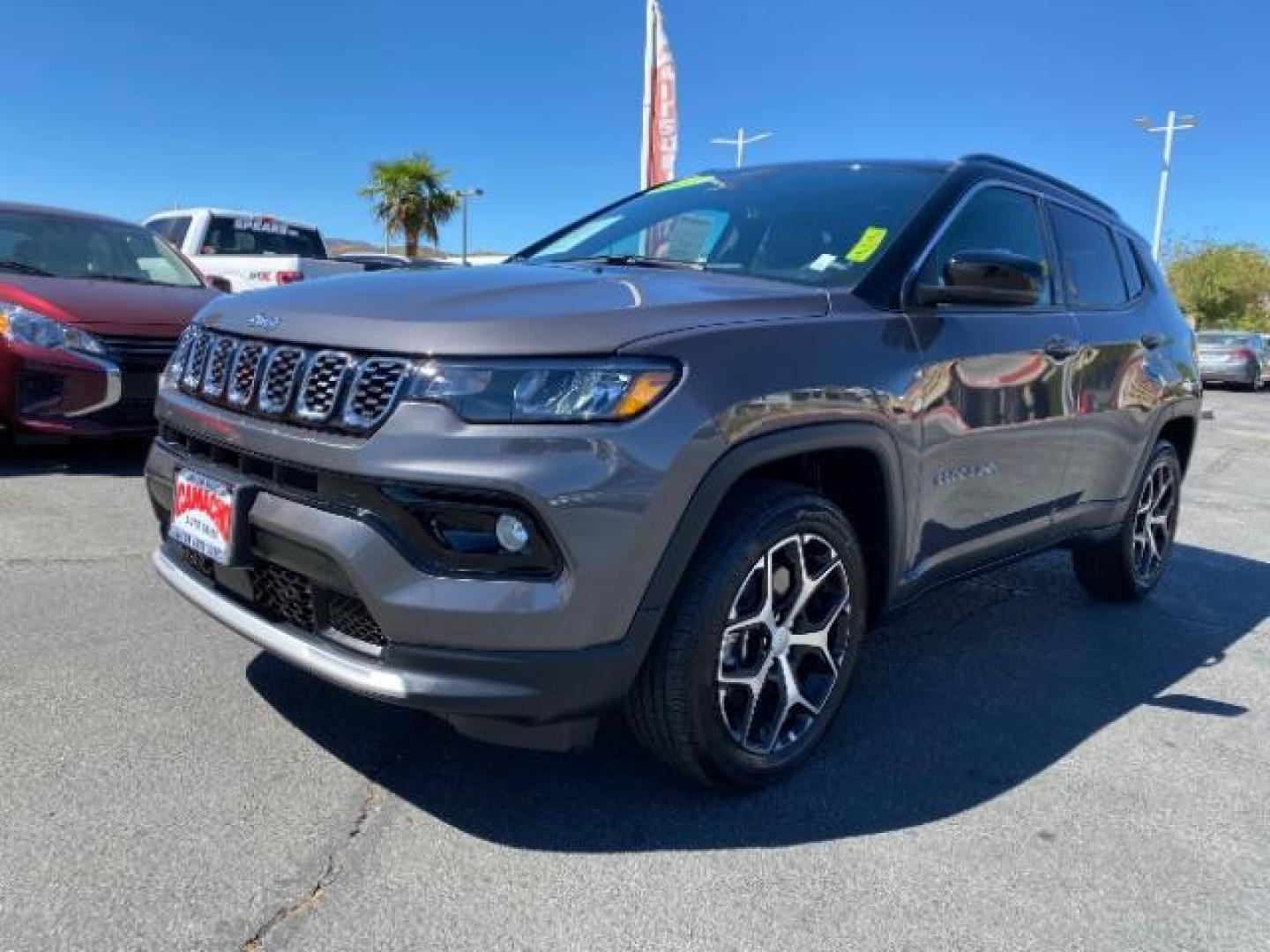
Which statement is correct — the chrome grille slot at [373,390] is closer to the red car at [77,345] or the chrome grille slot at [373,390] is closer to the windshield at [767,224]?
the windshield at [767,224]

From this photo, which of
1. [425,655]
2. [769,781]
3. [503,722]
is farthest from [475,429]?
[769,781]

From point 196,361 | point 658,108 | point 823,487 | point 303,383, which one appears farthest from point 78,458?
point 658,108

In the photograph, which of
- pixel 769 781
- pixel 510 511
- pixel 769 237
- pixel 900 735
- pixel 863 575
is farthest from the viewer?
pixel 769 237

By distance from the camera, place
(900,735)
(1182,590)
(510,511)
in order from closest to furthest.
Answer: (510,511)
(900,735)
(1182,590)

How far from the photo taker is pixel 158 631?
351 cm

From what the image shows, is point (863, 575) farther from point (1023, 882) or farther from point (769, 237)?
point (769, 237)

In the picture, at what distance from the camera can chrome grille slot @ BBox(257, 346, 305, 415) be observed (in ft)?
7.70

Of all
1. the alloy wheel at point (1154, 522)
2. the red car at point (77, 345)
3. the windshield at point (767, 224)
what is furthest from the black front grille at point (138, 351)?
the alloy wheel at point (1154, 522)

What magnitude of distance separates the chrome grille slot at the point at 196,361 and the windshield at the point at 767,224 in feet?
3.99

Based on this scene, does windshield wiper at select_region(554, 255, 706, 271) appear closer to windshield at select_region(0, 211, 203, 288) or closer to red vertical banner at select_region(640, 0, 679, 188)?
windshield at select_region(0, 211, 203, 288)

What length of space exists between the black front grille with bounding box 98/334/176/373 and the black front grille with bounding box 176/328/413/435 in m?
3.36

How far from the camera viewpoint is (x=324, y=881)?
218cm

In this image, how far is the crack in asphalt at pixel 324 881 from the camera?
1998 mm

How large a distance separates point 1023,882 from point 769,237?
202 cm
